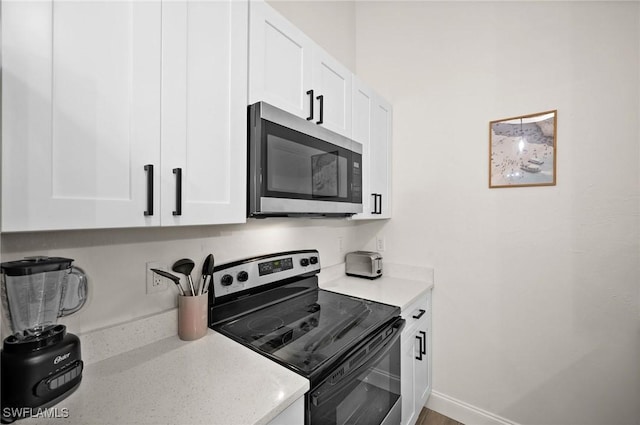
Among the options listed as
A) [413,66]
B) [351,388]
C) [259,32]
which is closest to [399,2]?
[413,66]

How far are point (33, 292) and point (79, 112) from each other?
0.48 meters

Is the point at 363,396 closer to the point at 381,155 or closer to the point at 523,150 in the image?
the point at 381,155

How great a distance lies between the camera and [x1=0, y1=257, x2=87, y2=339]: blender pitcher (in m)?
0.69

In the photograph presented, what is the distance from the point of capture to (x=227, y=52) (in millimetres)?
994

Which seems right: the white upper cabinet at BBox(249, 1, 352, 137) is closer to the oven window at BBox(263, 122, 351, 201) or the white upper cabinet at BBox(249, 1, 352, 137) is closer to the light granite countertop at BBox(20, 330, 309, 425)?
the oven window at BBox(263, 122, 351, 201)

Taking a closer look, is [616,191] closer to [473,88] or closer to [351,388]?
[473,88]

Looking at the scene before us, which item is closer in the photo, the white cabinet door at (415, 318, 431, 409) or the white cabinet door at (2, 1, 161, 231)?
the white cabinet door at (2, 1, 161, 231)

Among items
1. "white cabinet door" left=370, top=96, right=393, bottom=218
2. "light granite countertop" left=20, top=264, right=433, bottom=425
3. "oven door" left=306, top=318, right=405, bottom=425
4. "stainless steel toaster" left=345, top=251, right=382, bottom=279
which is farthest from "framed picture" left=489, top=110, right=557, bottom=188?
"light granite countertop" left=20, top=264, right=433, bottom=425

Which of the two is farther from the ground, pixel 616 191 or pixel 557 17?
pixel 557 17

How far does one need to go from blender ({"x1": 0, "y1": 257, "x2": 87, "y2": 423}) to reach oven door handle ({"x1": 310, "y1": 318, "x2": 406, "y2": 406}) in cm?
69

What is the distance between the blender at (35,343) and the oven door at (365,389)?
681mm

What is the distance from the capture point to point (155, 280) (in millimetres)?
1108

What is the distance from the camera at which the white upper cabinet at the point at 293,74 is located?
1095mm

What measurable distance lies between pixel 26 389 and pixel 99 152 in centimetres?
61
